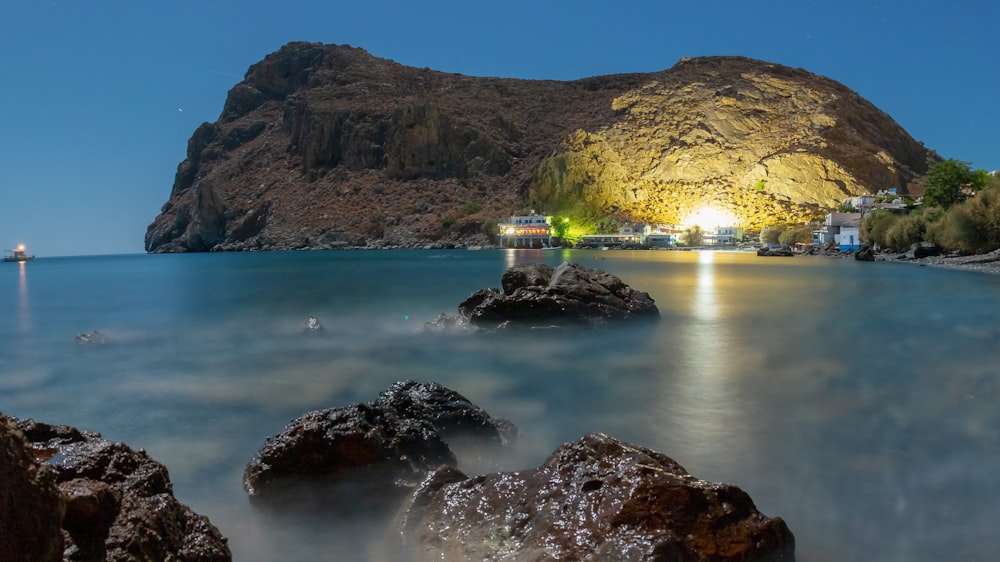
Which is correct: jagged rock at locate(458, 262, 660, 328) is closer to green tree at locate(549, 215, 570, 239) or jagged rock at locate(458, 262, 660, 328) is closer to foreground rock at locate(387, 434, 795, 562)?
foreground rock at locate(387, 434, 795, 562)

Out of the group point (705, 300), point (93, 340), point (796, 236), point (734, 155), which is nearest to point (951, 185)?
point (796, 236)

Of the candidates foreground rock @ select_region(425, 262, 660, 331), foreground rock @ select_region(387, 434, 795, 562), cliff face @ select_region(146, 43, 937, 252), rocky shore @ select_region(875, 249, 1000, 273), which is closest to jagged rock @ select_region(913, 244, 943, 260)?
rocky shore @ select_region(875, 249, 1000, 273)

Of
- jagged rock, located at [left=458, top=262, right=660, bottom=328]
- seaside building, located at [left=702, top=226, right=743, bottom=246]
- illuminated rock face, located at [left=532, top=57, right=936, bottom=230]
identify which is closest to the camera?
jagged rock, located at [left=458, top=262, right=660, bottom=328]

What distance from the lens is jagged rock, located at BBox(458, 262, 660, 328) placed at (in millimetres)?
16125

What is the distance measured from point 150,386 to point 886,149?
507 ft

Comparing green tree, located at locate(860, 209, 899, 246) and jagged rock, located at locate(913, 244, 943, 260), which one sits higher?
green tree, located at locate(860, 209, 899, 246)

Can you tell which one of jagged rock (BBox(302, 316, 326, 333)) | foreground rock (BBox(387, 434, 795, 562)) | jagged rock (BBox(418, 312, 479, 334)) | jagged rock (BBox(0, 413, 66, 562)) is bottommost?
jagged rock (BBox(302, 316, 326, 333))

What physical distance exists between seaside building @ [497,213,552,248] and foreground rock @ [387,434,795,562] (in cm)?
11796

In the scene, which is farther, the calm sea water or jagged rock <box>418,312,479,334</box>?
jagged rock <box>418,312,479,334</box>

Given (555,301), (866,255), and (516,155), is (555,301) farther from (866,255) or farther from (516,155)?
(516,155)

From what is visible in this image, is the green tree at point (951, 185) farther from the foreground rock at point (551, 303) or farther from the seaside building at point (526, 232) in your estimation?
the seaside building at point (526, 232)

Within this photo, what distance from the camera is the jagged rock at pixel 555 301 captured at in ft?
52.9

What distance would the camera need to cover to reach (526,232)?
124 m

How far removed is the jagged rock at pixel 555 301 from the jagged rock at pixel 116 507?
40.7 feet
